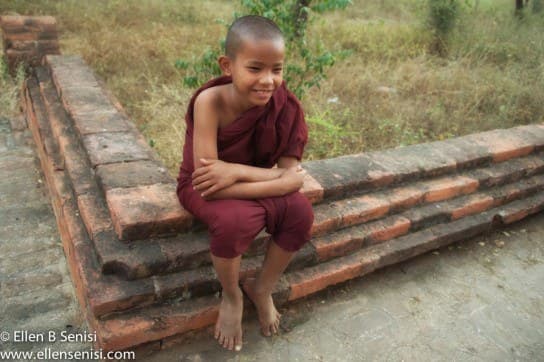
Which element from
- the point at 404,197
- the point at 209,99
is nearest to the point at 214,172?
the point at 209,99

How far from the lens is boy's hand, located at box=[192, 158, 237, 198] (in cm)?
165

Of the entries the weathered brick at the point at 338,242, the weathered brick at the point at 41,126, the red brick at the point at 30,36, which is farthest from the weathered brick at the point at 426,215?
the red brick at the point at 30,36

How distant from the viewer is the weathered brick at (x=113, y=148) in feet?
7.48

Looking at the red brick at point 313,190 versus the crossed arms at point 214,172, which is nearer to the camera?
the crossed arms at point 214,172

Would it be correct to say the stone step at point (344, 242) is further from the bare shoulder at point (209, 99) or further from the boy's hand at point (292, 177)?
the bare shoulder at point (209, 99)

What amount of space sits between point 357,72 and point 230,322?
407 centimetres

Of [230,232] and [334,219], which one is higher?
[230,232]

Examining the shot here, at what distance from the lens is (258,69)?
5.27 ft

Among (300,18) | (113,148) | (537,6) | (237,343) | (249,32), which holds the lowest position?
(237,343)

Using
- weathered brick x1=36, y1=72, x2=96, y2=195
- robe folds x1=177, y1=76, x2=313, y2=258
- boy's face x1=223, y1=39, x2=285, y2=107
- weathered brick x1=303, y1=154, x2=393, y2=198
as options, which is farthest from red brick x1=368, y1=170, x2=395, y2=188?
weathered brick x1=36, y1=72, x2=96, y2=195

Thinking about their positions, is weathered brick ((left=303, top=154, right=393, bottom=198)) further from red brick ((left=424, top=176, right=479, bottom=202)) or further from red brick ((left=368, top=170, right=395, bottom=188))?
red brick ((left=424, top=176, right=479, bottom=202))

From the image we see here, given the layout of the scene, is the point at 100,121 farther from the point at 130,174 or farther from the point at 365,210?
the point at 365,210

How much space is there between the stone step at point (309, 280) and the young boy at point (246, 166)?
0.38 feet

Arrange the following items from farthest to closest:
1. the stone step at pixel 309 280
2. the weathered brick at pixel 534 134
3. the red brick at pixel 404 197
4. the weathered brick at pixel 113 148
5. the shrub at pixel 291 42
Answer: the shrub at pixel 291 42, the weathered brick at pixel 534 134, the red brick at pixel 404 197, the weathered brick at pixel 113 148, the stone step at pixel 309 280
